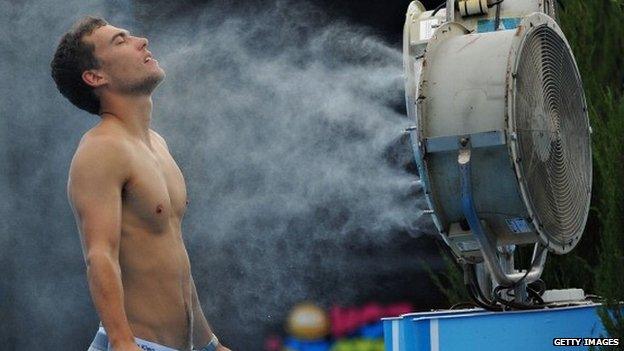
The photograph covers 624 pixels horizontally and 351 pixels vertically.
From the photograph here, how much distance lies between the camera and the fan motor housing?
423 cm

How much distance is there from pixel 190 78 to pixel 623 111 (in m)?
2.91

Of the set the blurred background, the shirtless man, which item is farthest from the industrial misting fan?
the blurred background

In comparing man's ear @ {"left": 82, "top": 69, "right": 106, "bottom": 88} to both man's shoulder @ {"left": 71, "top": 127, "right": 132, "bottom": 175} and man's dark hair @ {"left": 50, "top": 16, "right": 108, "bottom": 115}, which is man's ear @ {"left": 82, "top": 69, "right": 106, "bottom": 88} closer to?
man's dark hair @ {"left": 50, "top": 16, "right": 108, "bottom": 115}

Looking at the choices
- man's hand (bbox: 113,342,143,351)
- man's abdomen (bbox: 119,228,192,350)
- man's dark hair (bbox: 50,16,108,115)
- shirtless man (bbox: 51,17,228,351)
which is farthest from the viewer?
man's dark hair (bbox: 50,16,108,115)

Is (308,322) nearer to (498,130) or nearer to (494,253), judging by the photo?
(494,253)

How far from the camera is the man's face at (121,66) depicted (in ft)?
12.2

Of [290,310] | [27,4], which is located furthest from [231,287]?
[27,4]

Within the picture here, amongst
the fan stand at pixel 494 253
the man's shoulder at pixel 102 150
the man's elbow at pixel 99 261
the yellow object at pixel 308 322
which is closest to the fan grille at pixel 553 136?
the fan stand at pixel 494 253

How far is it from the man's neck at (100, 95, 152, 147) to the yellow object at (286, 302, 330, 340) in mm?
3157

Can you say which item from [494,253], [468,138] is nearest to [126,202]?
[468,138]

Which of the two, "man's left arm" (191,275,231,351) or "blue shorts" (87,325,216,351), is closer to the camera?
"blue shorts" (87,325,216,351)

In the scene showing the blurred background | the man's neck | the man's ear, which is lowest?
the man's neck

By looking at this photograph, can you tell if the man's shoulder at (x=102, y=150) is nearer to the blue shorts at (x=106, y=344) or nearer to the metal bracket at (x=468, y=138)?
the blue shorts at (x=106, y=344)

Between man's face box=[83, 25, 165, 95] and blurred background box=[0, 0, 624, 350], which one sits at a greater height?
blurred background box=[0, 0, 624, 350]
